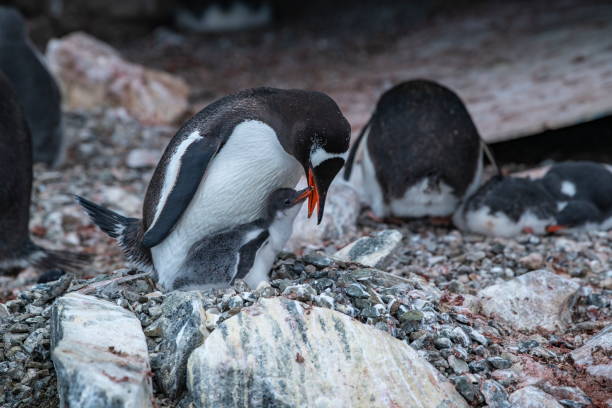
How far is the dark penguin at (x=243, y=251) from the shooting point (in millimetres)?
2646

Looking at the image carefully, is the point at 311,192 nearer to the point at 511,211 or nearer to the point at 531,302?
the point at 531,302

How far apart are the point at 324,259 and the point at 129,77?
14.1 ft

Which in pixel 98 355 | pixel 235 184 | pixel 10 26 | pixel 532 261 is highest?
pixel 10 26

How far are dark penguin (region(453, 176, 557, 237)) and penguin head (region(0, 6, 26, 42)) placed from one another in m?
3.75

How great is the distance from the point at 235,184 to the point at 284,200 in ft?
0.60

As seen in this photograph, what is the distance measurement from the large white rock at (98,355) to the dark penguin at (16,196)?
160 cm

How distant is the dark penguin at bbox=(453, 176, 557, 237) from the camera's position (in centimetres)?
409

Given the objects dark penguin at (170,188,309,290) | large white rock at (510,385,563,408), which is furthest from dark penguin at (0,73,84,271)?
large white rock at (510,385,563,408)

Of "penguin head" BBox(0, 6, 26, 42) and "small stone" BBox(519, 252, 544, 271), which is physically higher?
"penguin head" BBox(0, 6, 26, 42)

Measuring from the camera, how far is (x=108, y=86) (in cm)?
652

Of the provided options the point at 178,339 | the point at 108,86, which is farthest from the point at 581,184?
the point at 108,86

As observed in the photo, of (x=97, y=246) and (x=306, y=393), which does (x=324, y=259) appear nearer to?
(x=306, y=393)

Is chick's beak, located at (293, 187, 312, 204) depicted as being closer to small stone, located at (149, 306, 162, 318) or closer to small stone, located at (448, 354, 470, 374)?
small stone, located at (149, 306, 162, 318)

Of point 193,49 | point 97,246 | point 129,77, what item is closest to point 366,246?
point 97,246
